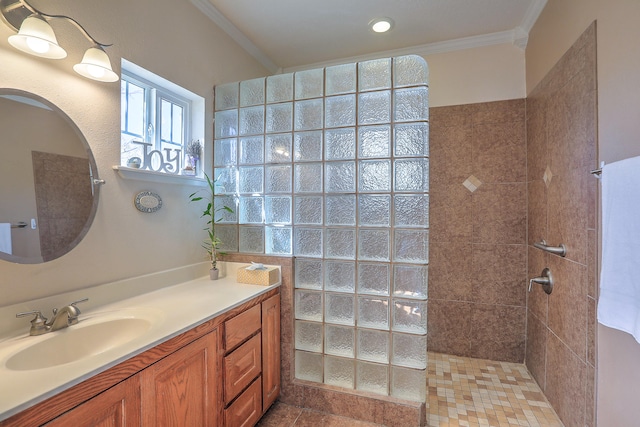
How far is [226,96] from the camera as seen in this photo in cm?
205

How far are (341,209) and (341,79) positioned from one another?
0.81 metres

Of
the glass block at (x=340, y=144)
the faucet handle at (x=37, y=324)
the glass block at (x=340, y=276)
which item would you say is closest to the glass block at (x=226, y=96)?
the glass block at (x=340, y=144)

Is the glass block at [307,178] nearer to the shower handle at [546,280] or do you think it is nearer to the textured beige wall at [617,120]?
the textured beige wall at [617,120]

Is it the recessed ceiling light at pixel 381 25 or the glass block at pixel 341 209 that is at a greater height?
the recessed ceiling light at pixel 381 25

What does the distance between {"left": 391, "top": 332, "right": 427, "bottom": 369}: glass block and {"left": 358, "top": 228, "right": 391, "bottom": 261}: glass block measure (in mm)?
464

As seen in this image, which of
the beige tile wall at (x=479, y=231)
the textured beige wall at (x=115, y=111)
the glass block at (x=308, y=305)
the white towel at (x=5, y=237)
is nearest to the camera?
→ the white towel at (x=5, y=237)

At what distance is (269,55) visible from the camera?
2676mm

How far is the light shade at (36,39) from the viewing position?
3.32ft

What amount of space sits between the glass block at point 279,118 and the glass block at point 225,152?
0.97 feet

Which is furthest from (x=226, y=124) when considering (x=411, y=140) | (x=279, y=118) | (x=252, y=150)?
(x=411, y=140)

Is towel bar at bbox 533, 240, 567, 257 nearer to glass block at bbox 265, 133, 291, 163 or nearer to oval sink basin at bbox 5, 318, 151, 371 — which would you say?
glass block at bbox 265, 133, 291, 163

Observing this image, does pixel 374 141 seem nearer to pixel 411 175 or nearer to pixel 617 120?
pixel 411 175

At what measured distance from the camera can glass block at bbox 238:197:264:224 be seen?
6.34ft

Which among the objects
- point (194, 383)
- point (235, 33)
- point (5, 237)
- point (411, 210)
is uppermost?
point (235, 33)
